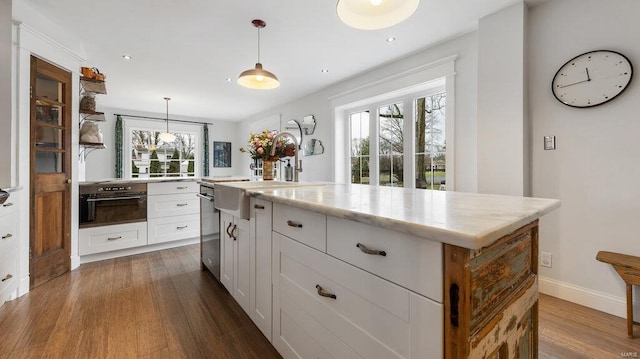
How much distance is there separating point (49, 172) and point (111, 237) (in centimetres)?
95

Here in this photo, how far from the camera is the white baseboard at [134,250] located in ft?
10.1

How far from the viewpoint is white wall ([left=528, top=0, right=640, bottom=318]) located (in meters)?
1.82

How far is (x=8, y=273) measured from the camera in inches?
71.7

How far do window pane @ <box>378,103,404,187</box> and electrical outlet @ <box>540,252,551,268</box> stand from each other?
1.55 meters

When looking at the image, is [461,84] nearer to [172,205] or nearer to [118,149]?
[172,205]

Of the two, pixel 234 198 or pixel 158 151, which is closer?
pixel 234 198

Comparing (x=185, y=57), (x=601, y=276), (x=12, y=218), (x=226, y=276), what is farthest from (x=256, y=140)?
(x=601, y=276)

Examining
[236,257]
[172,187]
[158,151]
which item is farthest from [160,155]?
[236,257]

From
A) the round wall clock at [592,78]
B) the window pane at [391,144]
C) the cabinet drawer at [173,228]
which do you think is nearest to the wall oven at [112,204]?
the cabinet drawer at [173,228]

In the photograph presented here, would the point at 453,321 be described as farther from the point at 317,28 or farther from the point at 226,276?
the point at 317,28

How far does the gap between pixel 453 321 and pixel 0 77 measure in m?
2.71

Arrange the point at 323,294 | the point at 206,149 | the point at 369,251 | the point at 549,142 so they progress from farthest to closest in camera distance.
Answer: the point at 206,149
the point at 549,142
the point at 323,294
the point at 369,251

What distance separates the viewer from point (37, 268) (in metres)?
2.40

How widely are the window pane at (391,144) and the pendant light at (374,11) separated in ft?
7.16
